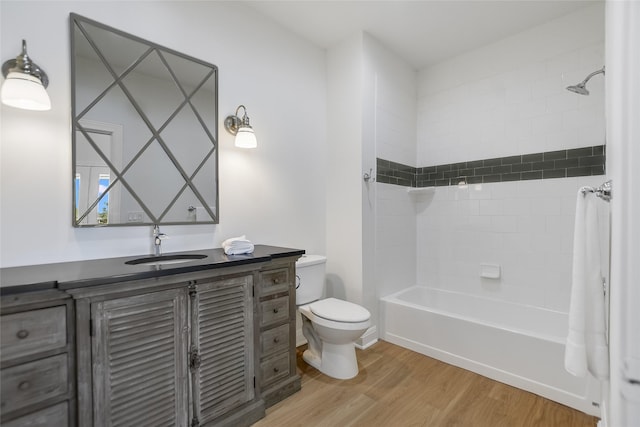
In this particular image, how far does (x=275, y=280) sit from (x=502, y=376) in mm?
1691

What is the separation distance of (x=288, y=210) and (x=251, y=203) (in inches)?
14.2

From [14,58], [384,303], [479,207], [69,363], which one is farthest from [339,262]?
[14,58]

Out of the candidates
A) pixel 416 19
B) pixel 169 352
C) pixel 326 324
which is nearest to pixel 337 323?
pixel 326 324

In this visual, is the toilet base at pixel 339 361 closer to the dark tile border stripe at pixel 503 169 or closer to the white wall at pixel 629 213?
the dark tile border stripe at pixel 503 169

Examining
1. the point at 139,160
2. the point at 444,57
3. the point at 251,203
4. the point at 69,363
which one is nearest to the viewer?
the point at 69,363

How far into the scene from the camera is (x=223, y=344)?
4.97 feet

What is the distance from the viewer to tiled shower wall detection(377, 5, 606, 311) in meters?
2.31

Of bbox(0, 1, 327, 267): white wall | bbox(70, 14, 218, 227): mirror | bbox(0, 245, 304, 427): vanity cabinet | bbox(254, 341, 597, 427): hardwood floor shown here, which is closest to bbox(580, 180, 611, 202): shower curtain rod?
bbox(254, 341, 597, 427): hardwood floor

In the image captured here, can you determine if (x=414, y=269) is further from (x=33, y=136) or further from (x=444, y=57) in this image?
(x=33, y=136)

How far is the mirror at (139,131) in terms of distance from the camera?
5.02ft

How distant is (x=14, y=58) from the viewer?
1333mm

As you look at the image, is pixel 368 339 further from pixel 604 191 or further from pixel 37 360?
pixel 37 360

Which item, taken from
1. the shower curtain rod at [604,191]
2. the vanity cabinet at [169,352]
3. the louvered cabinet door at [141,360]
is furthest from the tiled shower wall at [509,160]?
the louvered cabinet door at [141,360]

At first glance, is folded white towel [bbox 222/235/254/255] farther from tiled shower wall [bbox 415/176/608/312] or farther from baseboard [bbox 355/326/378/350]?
tiled shower wall [bbox 415/176/608/312]
